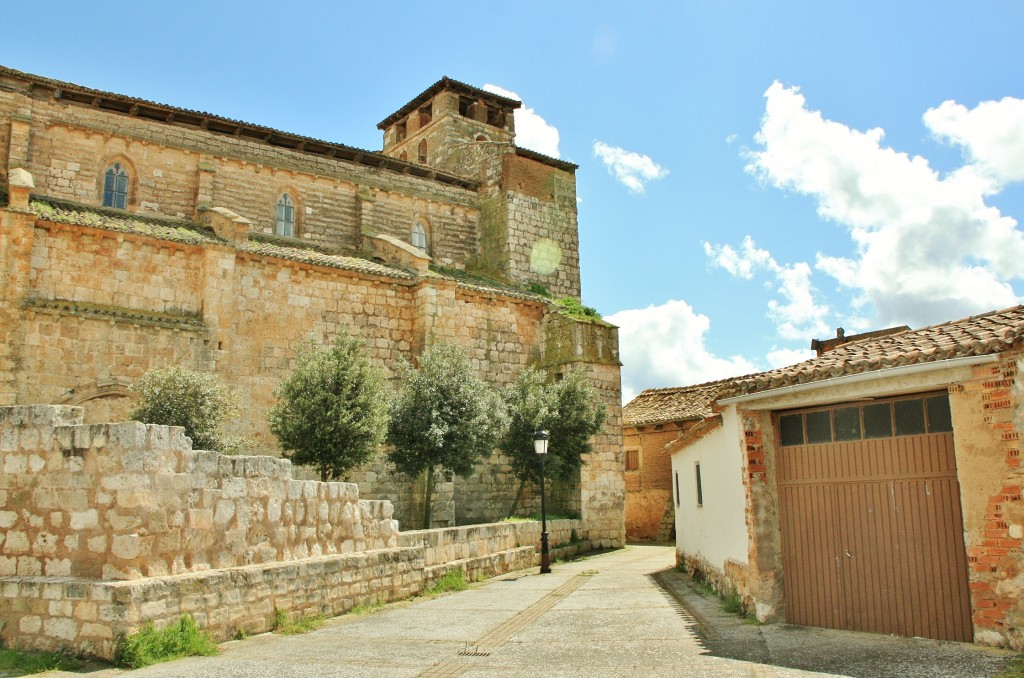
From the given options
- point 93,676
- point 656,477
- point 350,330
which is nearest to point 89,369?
point 350,330

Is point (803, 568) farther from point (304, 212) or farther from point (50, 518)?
point (304, 212)

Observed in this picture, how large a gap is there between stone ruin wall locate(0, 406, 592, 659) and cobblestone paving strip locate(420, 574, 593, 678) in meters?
2.48

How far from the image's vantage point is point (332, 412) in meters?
16.3

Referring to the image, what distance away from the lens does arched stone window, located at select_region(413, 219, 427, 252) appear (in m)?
26.8

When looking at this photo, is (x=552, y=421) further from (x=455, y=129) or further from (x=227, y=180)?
(x=455, y=129)

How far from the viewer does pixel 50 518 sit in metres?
8.17

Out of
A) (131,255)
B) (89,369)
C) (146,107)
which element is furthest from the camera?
(146,107)

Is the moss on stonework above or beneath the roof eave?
above

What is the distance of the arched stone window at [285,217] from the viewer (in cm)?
2378

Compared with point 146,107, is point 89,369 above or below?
below

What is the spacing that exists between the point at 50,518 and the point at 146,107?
16.7 metres

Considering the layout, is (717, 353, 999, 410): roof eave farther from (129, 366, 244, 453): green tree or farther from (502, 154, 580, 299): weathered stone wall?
(502, 154, 580, 299): weathered stone wall

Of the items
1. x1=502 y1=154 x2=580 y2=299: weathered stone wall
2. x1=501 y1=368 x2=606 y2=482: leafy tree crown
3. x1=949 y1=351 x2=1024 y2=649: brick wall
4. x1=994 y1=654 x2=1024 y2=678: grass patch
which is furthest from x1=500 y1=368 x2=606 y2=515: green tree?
x1=994 y1=654 x2=1024 y2=678: grass patch

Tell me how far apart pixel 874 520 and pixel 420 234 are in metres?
20.2
